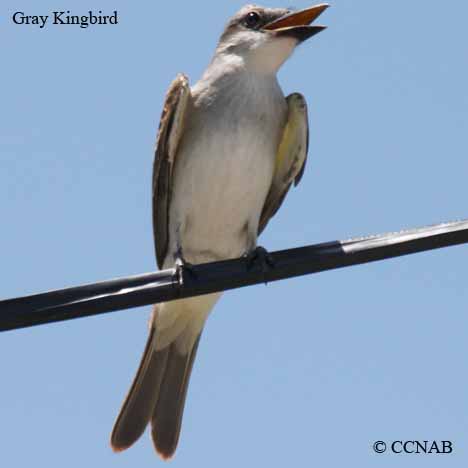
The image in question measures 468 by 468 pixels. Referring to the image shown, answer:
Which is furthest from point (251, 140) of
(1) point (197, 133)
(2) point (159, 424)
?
(2) point (159, 424)

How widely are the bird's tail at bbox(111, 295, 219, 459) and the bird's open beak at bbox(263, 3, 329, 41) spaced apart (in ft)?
6.81

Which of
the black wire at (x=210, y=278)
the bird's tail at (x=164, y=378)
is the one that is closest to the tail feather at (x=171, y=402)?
the bird's tail at (x=164, y=378)

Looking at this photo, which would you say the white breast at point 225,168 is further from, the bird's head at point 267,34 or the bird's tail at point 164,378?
the bird's tail at point 164,378

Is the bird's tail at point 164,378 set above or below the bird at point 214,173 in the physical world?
below

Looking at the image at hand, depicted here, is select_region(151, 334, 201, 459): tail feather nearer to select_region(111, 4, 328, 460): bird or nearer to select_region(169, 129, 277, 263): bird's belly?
select_region(111, 4, 328, 460): bird

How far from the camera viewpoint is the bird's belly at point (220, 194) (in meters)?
8.23

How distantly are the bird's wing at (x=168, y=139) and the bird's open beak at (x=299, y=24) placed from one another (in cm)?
90

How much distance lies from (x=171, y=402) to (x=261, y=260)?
2129mm

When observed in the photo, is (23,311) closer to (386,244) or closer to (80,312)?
(80,312)

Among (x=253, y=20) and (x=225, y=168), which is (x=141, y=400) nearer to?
(x=225, y=168)

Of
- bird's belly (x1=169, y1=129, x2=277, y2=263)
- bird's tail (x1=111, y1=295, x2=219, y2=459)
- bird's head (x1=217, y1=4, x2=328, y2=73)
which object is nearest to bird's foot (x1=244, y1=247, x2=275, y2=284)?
bird's belly (x1=169, y1=129, x2=277, y2=263)

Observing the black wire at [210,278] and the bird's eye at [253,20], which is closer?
the black wire at [210,278]

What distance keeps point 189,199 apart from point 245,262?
2223 millimetres

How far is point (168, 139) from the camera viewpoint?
8391mm
